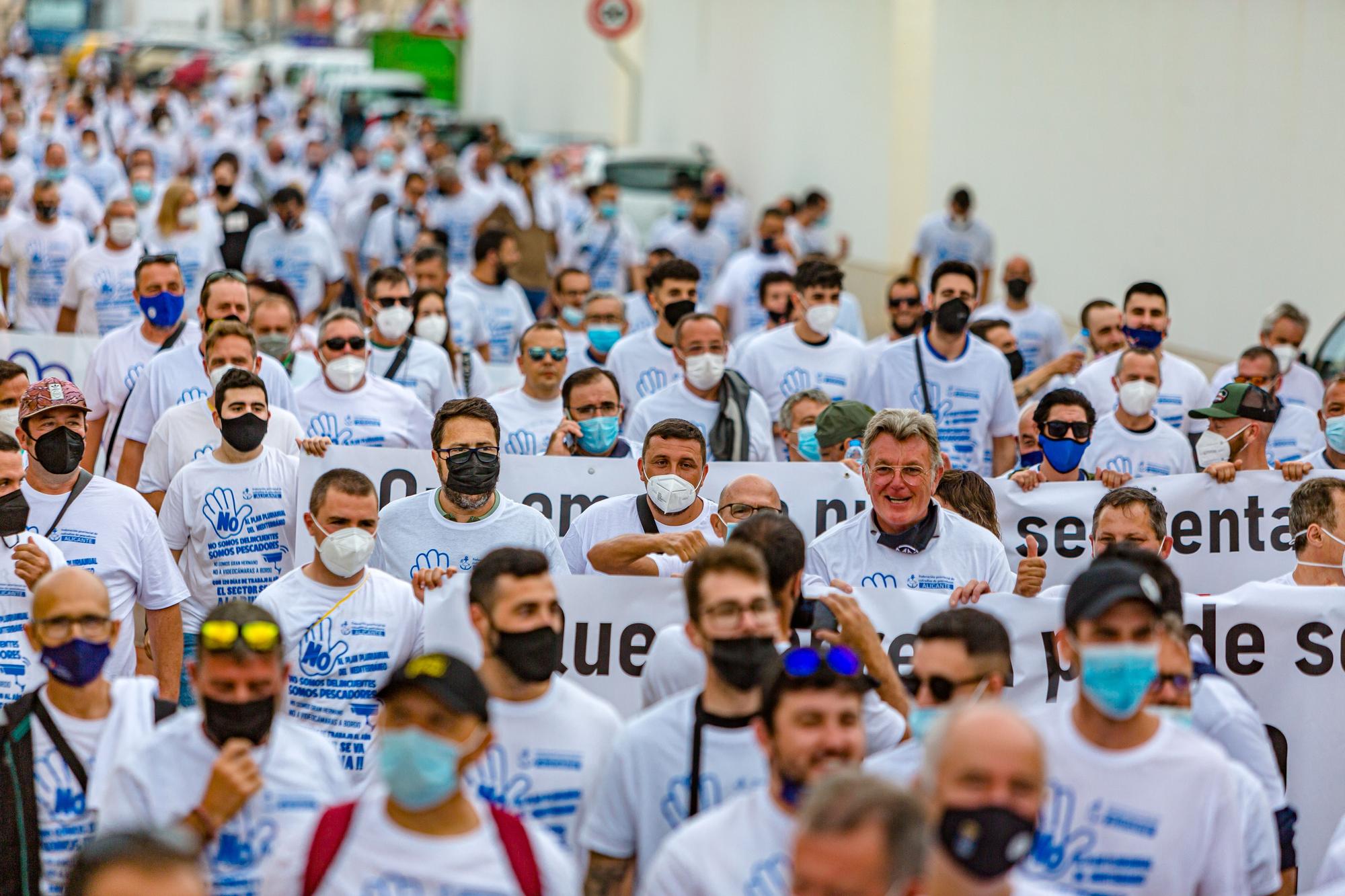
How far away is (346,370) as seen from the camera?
1032cm

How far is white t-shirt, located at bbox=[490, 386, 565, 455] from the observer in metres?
10.4

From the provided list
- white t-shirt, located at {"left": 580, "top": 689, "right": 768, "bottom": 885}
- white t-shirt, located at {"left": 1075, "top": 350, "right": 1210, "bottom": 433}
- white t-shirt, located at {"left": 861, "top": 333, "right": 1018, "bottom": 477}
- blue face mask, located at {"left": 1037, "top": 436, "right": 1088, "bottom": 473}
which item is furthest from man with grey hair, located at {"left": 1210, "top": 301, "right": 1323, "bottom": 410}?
white t-shirt, located at {"left": 580, "top": 689, "right": 768, "bottom": 885}

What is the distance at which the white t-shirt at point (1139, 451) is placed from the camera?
402 inches

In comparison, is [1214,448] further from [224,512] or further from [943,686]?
[224,512]

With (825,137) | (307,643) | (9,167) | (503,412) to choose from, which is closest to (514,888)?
(307,643)

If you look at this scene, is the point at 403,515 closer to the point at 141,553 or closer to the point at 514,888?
the point at 141,553

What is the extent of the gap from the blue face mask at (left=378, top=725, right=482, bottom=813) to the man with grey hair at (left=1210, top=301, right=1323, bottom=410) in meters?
8.21

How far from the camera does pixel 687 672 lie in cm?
633

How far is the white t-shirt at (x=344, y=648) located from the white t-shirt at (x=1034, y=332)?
8.47 meters

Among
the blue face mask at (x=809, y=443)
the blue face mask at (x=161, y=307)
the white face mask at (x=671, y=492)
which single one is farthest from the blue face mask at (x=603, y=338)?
the white face mask at (x=671, y=492)

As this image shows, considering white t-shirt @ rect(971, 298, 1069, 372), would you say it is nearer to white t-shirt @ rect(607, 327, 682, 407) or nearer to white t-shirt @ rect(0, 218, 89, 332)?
white t-shirt @ rect(607, 327, 682, 407)

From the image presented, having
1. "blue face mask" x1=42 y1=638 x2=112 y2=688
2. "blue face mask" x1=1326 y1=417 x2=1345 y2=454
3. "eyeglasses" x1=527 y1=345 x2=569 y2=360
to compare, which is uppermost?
"eyeglasses" x1=527 y1=345 x2=569 y2=360

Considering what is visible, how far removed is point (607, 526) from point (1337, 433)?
3.70m

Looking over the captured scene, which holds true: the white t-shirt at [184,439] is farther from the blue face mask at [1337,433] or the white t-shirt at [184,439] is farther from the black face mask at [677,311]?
the blue face mask at [1337,433]
